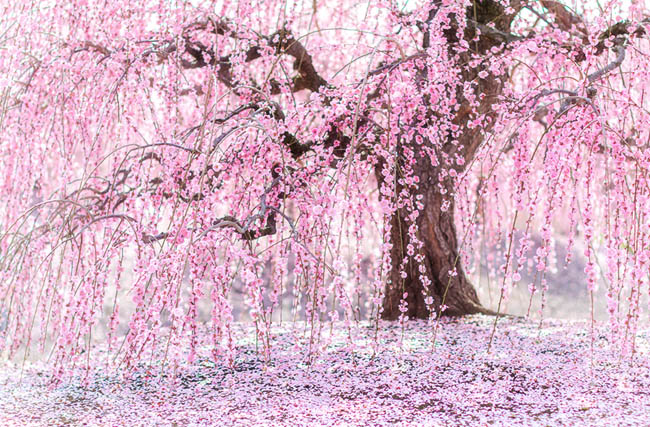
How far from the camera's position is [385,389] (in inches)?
117

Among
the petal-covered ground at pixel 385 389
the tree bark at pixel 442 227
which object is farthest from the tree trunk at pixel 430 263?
the petal-covered ground at pixel 385 389

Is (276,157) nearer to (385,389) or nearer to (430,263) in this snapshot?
(385,389)

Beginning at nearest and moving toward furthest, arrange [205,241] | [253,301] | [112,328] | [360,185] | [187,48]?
[253,301] → [205,241] → [112,328] → [360,185] → [187,48]

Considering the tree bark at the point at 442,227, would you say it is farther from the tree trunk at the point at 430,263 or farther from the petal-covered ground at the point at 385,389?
the petal-covered ground at the point at 385,389

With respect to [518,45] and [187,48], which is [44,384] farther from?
[518,45]

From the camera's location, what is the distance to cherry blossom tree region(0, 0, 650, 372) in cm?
265

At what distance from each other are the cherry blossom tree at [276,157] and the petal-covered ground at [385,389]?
0.82ft

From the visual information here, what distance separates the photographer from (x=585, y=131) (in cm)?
281

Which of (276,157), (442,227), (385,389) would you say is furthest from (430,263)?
(276,157)

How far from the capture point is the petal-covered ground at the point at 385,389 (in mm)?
2648

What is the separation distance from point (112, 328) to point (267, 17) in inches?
98.2

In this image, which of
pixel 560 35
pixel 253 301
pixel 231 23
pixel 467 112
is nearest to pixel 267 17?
pixel 231 23

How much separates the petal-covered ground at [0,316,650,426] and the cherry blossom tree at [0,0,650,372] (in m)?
0.25

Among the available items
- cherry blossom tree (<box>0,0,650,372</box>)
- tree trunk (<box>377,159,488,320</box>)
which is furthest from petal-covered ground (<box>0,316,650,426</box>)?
tree trunk (<box>377,159,488,320</box>)
